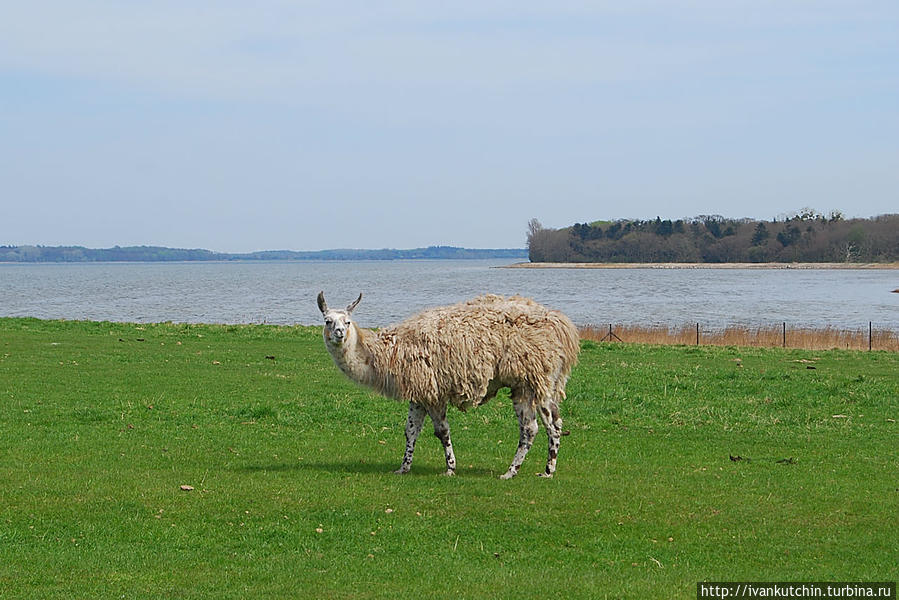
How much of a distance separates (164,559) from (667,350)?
2429 centimetres

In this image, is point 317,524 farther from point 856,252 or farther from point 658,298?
point 856,252

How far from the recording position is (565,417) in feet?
55.0

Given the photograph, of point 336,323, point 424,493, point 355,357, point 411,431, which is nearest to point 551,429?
point 411,431

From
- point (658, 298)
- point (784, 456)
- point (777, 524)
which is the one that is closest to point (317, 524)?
point (777, 524)

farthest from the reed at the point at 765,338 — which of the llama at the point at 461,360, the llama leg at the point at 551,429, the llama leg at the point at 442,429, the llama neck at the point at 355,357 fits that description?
the llama neck at the point at 355,357

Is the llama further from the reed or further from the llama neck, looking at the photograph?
the reed

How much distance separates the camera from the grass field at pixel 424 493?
8.05m

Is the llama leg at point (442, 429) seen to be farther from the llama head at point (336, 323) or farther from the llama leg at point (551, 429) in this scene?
the llama head at point (336, 323)

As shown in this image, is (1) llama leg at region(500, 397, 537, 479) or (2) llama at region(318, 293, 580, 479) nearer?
(2) llama at region(318, 293, 580, 479)

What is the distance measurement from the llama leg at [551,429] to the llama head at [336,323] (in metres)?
2.69

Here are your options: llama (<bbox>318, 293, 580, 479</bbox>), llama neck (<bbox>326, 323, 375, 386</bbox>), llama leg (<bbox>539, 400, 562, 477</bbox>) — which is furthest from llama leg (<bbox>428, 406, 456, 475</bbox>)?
llama leg (<bbox>539, 400, 562, 477</bbox>)

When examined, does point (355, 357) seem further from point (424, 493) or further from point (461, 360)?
point (424, 493)

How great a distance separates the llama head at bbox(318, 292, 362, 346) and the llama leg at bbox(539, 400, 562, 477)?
269cm

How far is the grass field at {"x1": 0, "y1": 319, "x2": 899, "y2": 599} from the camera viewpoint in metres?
8.05
